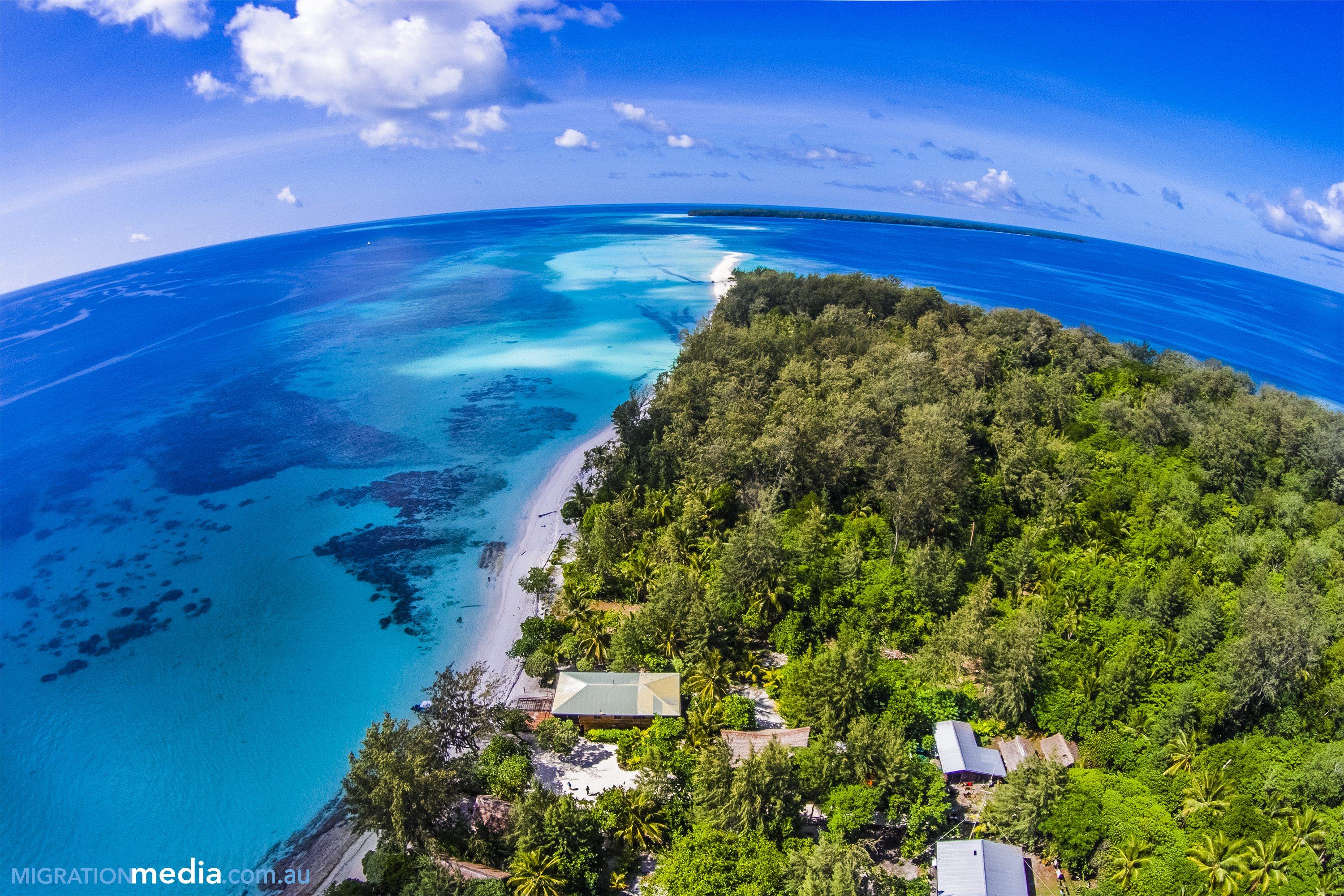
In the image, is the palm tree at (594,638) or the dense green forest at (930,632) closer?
the dense green forest at (930,632)

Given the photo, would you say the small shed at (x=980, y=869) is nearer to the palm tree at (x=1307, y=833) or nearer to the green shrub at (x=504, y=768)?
the palm tree at (x=1307, y=833)

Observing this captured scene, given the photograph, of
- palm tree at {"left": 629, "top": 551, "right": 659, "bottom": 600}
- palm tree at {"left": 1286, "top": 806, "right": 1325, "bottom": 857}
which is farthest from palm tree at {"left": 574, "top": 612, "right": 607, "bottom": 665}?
palm tree at {"left": 1286, "top": 806, "right": 1325, "bottom": 857}

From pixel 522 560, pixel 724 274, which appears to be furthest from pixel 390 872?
pixel 724 274

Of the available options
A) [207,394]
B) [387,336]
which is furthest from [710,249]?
[207,394]

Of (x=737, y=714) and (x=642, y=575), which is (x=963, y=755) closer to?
(x=737, y=714)

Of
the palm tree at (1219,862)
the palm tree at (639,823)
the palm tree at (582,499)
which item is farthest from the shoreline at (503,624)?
the palm tree at (1219,862)

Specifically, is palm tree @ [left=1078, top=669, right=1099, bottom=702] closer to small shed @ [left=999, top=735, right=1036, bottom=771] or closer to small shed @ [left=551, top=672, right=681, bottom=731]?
small shed @ [left=999, top=735, right=1036, bottom=771]

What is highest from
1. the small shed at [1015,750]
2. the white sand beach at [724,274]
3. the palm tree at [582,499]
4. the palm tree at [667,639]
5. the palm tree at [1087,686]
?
the white sand beach at [724,274]
